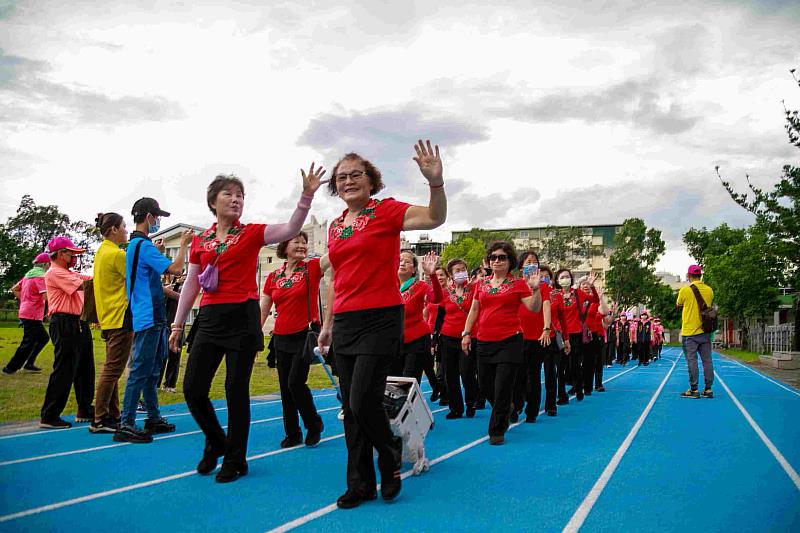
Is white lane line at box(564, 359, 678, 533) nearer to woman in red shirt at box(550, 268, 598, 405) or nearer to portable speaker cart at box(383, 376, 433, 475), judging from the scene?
portable speaker cart at box(383, 376, 433, 475)

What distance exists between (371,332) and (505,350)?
303 cm

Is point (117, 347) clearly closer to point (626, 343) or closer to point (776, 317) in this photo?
point (626, 343)

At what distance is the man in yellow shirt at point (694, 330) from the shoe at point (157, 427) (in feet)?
28.3

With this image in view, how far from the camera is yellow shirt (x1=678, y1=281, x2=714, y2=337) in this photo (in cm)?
1175

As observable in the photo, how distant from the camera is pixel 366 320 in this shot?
14.1ft

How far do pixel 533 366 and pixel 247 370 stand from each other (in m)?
4.75

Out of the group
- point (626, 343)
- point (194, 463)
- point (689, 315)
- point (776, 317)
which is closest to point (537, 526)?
point (194, 463)

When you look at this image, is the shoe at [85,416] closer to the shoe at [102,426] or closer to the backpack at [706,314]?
the shoe at [102,426]

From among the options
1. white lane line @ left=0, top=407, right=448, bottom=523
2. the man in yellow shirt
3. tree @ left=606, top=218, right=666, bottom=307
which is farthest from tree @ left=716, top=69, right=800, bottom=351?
tree @ left=606, top=218, right=666, bottom=307

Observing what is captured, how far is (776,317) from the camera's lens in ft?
184

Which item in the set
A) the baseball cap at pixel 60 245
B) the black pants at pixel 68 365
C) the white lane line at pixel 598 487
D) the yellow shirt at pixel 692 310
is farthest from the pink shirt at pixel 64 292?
the yellow shirt at pixel 692 310

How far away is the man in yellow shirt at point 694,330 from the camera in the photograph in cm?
1176

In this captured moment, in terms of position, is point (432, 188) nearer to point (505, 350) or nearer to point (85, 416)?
point (505, 350)

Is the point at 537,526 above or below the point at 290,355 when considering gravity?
below
